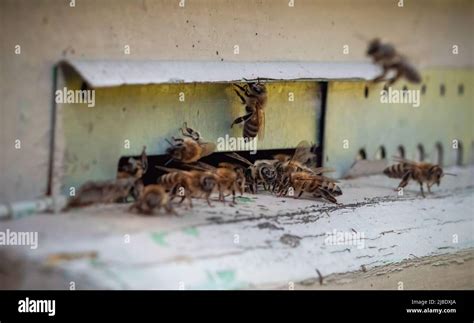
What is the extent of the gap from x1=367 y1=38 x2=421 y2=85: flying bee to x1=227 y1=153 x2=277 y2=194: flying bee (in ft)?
2.47

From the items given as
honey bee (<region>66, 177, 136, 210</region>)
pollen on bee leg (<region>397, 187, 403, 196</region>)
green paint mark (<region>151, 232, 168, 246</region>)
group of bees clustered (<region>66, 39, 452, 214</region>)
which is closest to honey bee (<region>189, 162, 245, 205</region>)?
group of bees clustered (<region>66, 39, 452, 214</region>)

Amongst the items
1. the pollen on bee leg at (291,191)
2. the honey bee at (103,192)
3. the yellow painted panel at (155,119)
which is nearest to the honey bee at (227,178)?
the yellow painted panel at (155,119)

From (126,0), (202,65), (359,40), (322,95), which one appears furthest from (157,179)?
(359,40)

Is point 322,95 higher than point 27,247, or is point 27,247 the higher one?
point 322,95

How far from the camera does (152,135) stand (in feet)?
11.1

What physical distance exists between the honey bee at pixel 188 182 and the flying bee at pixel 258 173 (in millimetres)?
301

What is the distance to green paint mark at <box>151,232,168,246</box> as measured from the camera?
119 inches

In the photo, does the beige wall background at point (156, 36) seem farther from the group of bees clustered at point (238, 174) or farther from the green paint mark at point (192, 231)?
the green paint mark at point (192, 231)

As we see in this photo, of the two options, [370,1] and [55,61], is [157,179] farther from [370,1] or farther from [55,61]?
[370,1]

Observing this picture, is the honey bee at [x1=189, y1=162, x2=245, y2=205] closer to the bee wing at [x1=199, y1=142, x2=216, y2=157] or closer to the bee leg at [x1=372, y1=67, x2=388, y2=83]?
the bee wing at [x1=199, y1=142, x2=216, y2=157]

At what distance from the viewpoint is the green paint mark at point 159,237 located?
9.94ft

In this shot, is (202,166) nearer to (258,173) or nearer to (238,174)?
(238,174)

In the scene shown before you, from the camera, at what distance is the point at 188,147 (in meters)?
3.47
